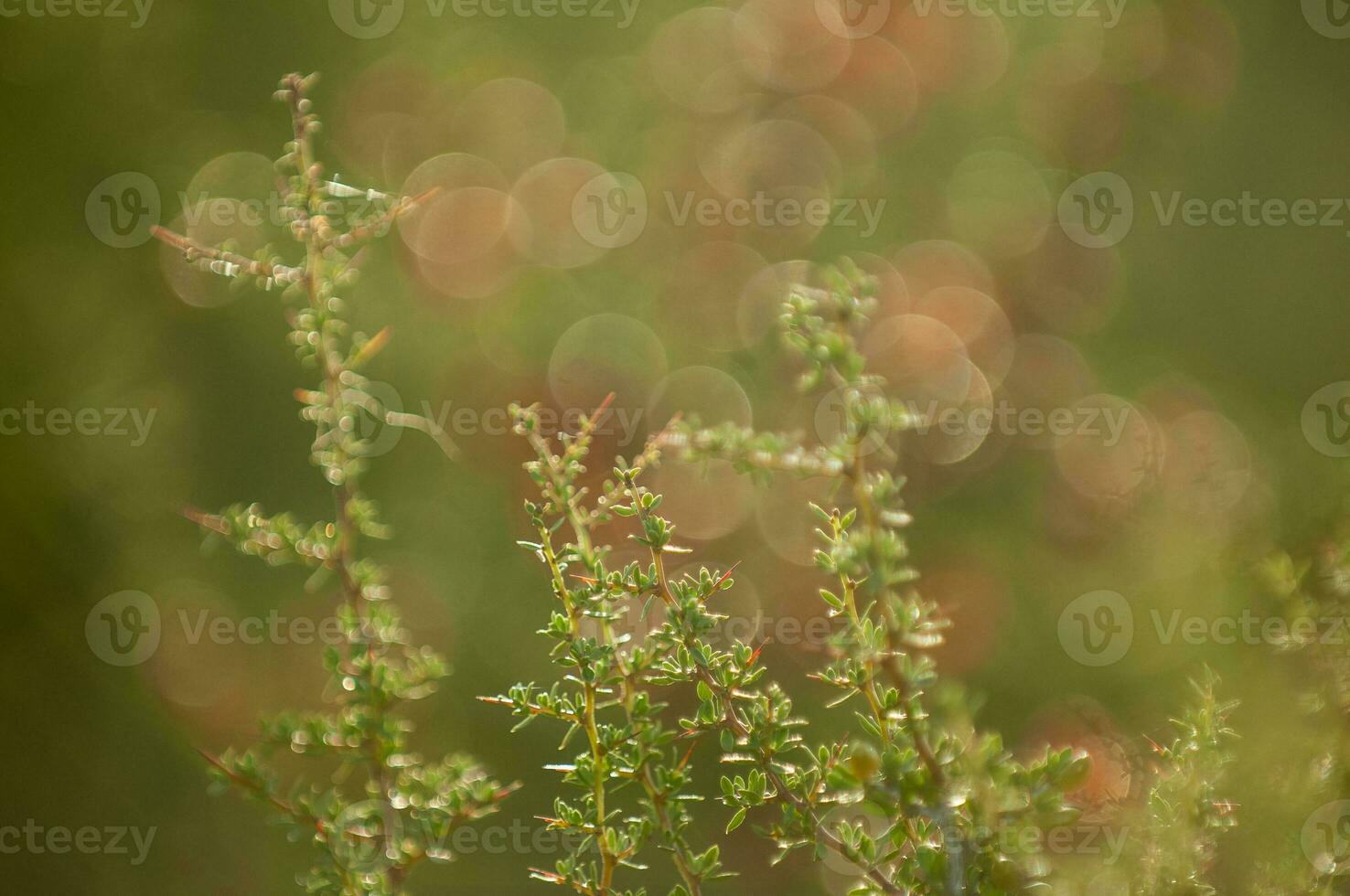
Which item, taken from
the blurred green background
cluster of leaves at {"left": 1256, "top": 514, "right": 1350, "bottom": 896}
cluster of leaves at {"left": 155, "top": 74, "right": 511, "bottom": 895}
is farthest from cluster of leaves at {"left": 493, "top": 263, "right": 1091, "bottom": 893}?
the blurred green background

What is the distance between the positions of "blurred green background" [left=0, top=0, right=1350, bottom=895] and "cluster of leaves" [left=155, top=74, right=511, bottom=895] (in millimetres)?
1661

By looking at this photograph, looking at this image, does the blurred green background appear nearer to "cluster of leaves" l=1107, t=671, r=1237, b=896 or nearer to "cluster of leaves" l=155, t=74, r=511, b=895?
"cluster of leaves" l=1107, t=671, r=1237, b=896

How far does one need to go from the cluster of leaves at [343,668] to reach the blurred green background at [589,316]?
1.66 metres

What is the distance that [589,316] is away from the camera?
3.35 meters

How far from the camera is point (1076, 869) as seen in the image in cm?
73

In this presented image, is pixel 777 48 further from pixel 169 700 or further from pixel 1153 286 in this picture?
pixel 169 700

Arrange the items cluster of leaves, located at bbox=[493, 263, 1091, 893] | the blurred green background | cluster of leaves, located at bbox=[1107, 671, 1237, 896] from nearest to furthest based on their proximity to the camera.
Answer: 1. cluster of leaves, located at bbox=[493, 263, 1091, 893]
2. cluster of leaves, located at bbox=[1107, 671, 1237, 896]
3. the blurred green background

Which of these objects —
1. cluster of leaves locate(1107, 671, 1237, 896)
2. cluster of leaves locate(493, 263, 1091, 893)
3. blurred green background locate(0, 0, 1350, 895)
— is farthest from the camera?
blurred green background locate(0, 0, 1350, 895)

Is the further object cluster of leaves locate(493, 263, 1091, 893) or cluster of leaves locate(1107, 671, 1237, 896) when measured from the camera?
cluster of leaves locate(1107, 671, 1237, 896)

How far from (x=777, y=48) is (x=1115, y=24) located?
1202 mm

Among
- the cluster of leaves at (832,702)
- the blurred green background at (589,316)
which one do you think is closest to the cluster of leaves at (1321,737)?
the cluster of leaves at (832,702)

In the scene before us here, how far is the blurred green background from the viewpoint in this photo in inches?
105

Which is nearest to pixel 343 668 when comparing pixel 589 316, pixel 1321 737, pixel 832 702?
pixel 832 702

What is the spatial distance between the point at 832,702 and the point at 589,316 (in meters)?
2.80
